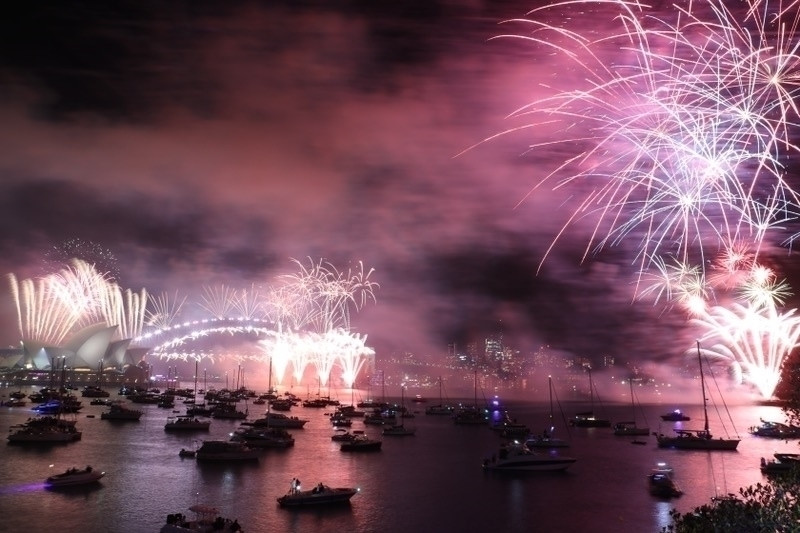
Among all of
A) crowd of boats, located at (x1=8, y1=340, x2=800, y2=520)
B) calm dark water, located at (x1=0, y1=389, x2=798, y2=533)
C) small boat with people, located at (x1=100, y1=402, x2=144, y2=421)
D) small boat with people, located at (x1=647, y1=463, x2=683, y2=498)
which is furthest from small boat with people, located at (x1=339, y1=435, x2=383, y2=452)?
small boat with people, located at (x1=100, y1=402, x2=144, y2=421)

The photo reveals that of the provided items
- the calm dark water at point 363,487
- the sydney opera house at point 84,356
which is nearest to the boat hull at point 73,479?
the calm dark water at point 363,487

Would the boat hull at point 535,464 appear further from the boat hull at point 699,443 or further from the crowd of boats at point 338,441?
the boat hull at point 699,443

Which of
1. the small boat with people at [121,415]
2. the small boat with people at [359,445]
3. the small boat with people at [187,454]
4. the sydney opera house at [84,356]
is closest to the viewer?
the small boat with people at [187,454]

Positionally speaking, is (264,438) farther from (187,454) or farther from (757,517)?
(757,517)

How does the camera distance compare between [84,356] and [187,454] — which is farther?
[84,356]

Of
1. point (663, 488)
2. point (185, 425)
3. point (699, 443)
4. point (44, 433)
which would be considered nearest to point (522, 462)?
point (663, 488)

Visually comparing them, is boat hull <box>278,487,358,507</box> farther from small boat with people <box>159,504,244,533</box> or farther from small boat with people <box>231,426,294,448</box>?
small boat with people <box>231,426,294,448</box>
